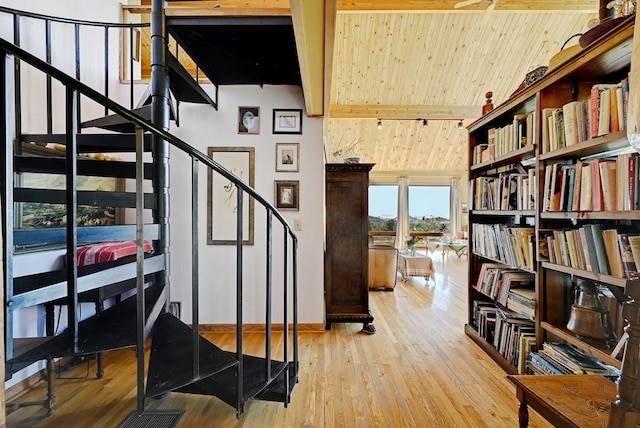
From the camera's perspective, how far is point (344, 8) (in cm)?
367

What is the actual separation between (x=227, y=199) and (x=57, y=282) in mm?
1865

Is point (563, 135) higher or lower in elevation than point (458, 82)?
lower

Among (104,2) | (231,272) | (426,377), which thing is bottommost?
(426,377)

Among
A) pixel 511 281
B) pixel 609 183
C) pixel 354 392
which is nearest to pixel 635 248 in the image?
pixel 609 183

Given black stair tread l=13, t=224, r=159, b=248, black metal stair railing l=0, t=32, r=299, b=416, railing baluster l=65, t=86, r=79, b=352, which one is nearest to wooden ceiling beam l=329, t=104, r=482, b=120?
black metal stair railing l=0, t=32, r=299, b=416

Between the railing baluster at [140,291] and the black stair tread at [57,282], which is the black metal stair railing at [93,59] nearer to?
the railing baluster at [140,291]

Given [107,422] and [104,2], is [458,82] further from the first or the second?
[107,422]

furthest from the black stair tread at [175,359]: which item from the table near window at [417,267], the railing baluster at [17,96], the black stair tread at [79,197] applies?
the table near window at [417,267]

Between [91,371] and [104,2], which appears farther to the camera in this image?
[104,2]

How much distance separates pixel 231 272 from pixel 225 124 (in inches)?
59.9

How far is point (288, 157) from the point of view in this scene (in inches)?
120

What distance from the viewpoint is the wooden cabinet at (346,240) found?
3.14 m

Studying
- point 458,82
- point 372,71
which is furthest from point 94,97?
point 458,82

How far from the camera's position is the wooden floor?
1780 millimetres
